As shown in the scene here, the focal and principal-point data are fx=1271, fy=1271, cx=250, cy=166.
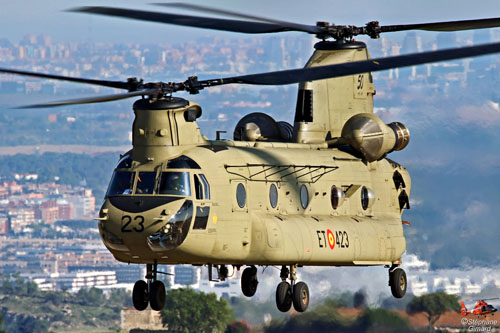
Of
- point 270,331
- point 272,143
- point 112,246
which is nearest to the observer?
point 112,246

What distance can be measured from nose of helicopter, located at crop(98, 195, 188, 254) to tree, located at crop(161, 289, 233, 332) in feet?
54.0

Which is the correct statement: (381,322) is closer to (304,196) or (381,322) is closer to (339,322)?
(339,322)

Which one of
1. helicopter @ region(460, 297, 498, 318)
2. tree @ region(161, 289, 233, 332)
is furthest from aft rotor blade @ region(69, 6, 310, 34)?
tree @ region(161, 289, 233, 332)

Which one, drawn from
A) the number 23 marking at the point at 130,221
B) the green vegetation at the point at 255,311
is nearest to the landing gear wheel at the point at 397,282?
the green vegetation at the point at 255,311

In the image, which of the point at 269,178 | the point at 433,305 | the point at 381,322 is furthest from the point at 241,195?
the point at 433,305

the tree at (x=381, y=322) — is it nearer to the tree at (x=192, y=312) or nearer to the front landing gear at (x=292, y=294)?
the front landing gear at (x=292, y=294)

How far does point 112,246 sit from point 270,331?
1002cm

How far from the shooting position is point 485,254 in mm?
38344

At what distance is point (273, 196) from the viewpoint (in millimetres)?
26438

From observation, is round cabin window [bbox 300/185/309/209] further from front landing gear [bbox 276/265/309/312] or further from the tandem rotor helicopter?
front landing gear [bbox 276/265/309/312]

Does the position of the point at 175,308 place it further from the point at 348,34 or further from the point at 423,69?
the point at 423,69

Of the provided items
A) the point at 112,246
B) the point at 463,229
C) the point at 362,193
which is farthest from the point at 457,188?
the point at 112,246

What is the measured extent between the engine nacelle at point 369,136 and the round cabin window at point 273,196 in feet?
10.8

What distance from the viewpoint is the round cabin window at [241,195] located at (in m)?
25.4
